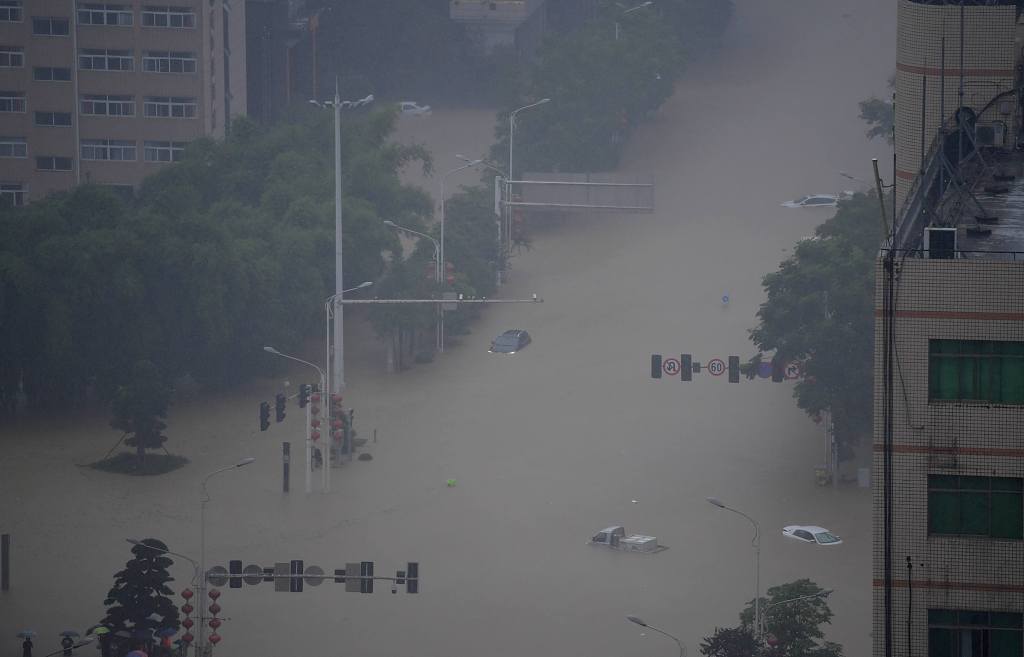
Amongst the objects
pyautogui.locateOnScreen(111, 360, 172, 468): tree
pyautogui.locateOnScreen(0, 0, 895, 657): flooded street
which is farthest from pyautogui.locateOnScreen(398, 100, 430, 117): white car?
pyautogui.locateOnScreen(111, 360, 172, 468): tree

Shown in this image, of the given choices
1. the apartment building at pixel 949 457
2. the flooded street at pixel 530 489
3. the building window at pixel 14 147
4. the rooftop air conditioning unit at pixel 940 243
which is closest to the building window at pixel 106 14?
the building window at pixel 14 147

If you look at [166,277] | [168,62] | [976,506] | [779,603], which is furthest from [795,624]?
[168,62]

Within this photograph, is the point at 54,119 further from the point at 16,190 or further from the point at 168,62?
the point at 168,62

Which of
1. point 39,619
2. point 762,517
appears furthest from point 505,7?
point 39,619

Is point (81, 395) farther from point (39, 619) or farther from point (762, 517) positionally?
point (762, 517)

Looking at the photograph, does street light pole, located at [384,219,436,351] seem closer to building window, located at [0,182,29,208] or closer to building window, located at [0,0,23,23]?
building window, located at [0,182,29,208]

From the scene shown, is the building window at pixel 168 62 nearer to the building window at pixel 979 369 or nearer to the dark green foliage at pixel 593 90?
the dark green foliage at pixel 593 90

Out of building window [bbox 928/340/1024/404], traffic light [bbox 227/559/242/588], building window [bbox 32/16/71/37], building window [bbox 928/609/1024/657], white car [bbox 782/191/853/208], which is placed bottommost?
traffic light [bbox 227/559/242/588]

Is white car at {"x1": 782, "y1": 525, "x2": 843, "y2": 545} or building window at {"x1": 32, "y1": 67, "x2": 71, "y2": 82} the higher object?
building window at {"x1": 32, "y1": 67, "x2": 71, "y2": 82}
